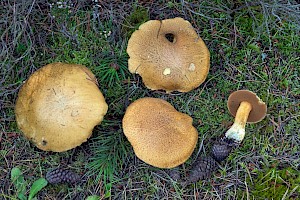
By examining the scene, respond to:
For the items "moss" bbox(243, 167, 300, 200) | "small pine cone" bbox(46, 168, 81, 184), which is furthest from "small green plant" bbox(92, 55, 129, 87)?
"moss" bbox(243, 167, 300, 200)

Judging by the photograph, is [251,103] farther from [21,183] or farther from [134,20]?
[21,183]

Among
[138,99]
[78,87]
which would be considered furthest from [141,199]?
[78,87]

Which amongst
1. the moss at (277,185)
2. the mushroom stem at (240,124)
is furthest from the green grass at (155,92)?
the mushroom stem at (240,124)

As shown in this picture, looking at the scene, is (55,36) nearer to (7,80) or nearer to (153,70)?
(7,80)

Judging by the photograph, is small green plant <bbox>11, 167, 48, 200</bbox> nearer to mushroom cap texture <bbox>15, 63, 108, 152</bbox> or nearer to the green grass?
the green grass

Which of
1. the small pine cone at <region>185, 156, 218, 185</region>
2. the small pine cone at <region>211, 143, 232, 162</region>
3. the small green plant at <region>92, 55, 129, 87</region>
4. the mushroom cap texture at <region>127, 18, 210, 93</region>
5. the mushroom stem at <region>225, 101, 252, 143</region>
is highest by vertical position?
the mushroom cap texture at <region>127, 18, 210, 93</region>
